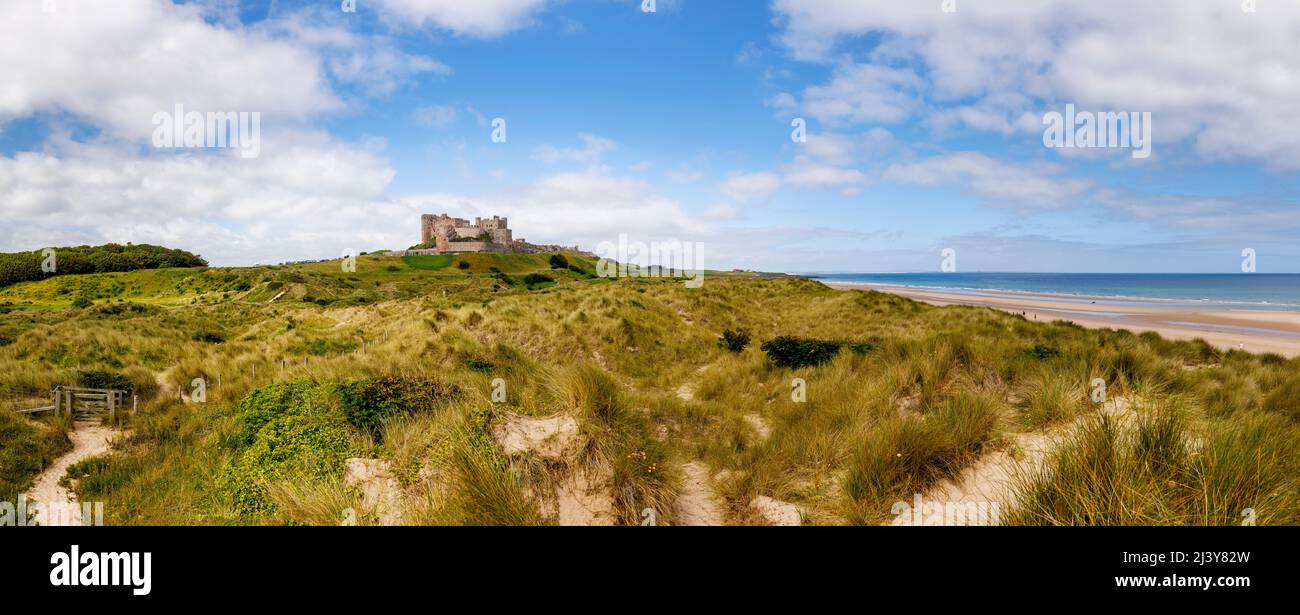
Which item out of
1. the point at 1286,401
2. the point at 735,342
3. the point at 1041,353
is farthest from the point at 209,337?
the point at 1286,401

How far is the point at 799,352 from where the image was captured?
12.6 metres

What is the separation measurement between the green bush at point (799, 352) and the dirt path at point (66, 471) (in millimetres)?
13343

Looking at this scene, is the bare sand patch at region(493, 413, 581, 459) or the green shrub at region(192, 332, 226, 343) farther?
the green shrub at region(192, 332, 226, 343)

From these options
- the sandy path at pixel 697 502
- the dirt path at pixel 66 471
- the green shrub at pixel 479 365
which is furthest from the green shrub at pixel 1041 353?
the dirt path at pixel 66 471

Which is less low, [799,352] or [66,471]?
[799,352]

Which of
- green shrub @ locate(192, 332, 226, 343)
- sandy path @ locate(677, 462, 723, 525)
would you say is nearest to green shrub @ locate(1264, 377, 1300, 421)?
sandy path @ locate(677, 462, 723, 525)

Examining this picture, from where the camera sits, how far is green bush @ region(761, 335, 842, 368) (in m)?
11.9

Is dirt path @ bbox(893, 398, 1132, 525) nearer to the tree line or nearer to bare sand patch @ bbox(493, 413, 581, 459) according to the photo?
bare sand patch @ bbox(493, 413, 581, 459)

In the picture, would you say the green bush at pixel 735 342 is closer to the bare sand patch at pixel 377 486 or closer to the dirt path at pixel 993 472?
the dirt path at pixel 993 472

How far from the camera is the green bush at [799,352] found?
1191cm

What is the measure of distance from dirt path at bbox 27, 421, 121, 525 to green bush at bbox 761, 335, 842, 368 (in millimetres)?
13343

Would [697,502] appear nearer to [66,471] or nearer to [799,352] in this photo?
[799,352]

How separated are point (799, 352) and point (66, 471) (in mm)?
15023
